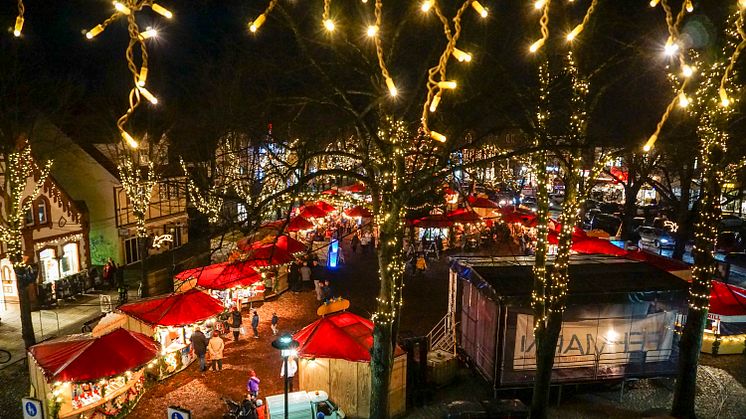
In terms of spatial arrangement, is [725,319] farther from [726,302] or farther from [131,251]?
[131,251]

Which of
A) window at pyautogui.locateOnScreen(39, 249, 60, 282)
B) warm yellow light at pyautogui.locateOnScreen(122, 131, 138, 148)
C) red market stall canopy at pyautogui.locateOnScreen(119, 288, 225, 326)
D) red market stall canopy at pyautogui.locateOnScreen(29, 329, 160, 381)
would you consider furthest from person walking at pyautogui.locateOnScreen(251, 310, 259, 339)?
warm yellow light at pyautogui.locateOnScreen(122, 131, 138, 148)

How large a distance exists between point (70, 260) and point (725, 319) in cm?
2706

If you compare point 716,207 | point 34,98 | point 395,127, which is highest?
point 34,98

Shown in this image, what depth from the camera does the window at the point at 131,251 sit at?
27.0 m

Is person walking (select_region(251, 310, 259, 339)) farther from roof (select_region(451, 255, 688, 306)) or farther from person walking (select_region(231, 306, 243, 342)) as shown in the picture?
roof (select_region(451, 255, 688, 306))

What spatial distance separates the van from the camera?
1048 cm

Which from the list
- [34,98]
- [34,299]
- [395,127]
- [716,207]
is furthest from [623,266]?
[34,299]

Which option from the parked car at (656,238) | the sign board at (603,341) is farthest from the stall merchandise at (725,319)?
the parked car at (656,238)

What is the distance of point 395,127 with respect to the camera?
31.3 ft

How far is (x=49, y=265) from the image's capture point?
21.4 meters

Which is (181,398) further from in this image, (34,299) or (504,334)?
(34,299)

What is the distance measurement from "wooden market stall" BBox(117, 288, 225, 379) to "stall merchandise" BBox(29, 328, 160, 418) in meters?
1.55

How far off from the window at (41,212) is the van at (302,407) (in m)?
15.9

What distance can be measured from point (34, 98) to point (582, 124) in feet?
56.9
